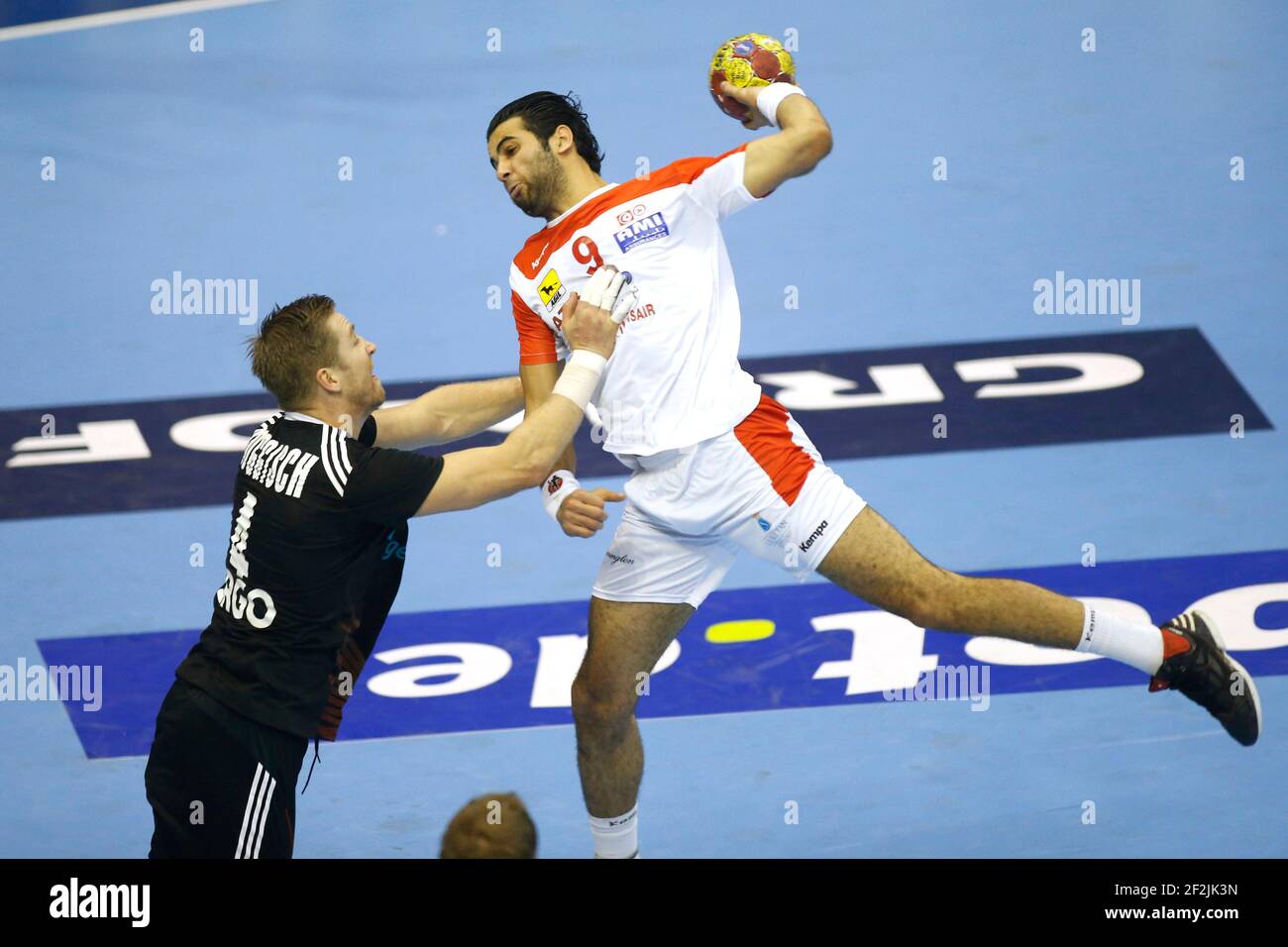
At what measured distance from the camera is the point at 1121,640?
244 inches

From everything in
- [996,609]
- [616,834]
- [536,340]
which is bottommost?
[616,834]

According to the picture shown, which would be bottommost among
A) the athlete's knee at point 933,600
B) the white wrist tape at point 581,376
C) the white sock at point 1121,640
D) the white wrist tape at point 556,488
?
the white sock at point 1121,640

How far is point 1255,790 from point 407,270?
6.51m

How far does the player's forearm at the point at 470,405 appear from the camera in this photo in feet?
21.4

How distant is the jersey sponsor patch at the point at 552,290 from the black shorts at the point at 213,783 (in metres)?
1.74

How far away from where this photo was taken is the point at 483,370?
412 inches

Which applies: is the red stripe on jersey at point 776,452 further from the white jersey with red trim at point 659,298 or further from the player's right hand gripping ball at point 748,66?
the player's right hand gripping ball at point 748,66

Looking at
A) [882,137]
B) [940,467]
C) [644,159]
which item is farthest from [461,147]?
[940,467]

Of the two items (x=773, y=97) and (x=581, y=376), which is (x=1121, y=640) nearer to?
(x=581, y=376)

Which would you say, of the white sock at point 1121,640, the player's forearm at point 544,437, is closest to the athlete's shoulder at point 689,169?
the player's forearm at point 544,437

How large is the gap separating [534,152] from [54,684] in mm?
3429

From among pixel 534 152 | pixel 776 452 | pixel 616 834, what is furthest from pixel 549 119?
pixel 616 834

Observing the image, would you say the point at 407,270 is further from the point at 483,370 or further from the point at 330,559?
the point at 330,559
